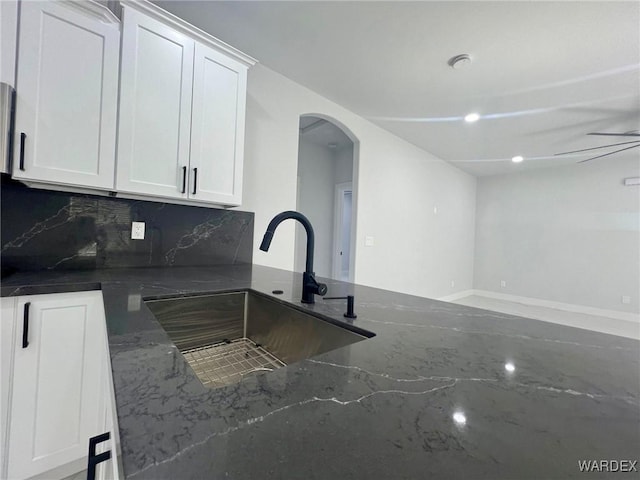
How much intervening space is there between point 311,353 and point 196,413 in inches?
23.0

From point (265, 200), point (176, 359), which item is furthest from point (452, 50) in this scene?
point (176, 359)

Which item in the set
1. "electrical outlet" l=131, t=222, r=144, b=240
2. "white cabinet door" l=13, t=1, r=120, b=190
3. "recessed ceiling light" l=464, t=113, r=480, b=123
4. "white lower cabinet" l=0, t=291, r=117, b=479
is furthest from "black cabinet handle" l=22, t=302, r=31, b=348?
"recessed ceiling light" l=464, t=113, r=480, b=123

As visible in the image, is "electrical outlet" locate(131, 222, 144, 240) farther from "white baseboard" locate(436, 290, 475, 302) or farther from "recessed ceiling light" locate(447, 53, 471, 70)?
"white baseboard" locate(436, 290, 475, 302)

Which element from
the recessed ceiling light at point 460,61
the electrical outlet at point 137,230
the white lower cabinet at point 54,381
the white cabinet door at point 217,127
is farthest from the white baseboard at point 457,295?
the white lower cabinet at point 54,381

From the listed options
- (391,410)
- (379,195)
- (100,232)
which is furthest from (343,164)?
(391,410)

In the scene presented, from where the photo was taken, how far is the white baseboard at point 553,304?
4.62 metres

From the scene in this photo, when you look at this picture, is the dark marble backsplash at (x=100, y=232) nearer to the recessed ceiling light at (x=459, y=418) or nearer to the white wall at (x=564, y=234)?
Answer: the recessed ceiling light at (x=459, y=418)

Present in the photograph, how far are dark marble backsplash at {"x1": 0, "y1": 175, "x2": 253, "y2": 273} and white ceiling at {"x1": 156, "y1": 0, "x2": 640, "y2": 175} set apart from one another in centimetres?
142

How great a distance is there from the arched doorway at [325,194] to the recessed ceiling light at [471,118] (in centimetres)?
175

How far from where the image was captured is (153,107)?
1.57 meters

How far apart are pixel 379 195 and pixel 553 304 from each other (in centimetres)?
453

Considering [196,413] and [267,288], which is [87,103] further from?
[196,413]

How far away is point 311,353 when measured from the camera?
935 millimetres

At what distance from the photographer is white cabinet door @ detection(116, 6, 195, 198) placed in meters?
1.47
